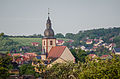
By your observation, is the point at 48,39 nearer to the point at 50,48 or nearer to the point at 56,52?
the point at 50,48

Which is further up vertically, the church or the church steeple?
the church steeple

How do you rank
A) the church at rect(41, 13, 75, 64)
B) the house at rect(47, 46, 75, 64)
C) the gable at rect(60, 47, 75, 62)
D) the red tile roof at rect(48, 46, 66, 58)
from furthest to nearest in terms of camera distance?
the church at rect(41, 13, 75, 64) → the red tile roof at rect(48, 46, 66, 58) → the gable at rect(60, 47, 75, 62) → the house at rect(47, 46, 75, 64)

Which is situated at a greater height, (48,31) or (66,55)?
(48,31)

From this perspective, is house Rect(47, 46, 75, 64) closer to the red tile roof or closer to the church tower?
the red tile roof

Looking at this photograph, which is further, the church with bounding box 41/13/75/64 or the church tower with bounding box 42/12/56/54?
the church tower with bounding box 42/12/56/54

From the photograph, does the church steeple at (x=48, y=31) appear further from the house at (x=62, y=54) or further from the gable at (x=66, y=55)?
the gable at (x=66, y=55)

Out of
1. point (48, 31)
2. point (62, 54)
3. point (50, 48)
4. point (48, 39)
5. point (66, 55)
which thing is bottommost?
point (66, 55)

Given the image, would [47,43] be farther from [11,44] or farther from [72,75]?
[11,44]

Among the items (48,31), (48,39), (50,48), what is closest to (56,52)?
(50,48)

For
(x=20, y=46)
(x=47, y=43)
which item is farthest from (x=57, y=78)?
(x=20, y=46)

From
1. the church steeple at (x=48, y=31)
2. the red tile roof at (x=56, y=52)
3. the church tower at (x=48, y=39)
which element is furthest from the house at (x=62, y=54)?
the church steeple at (x=48, y=31)

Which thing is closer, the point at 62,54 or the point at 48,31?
the point at 62,54

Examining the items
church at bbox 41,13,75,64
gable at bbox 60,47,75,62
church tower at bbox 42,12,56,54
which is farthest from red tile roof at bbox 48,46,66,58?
church tower at bbox 42,12,56,54

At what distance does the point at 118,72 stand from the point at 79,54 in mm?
46928
